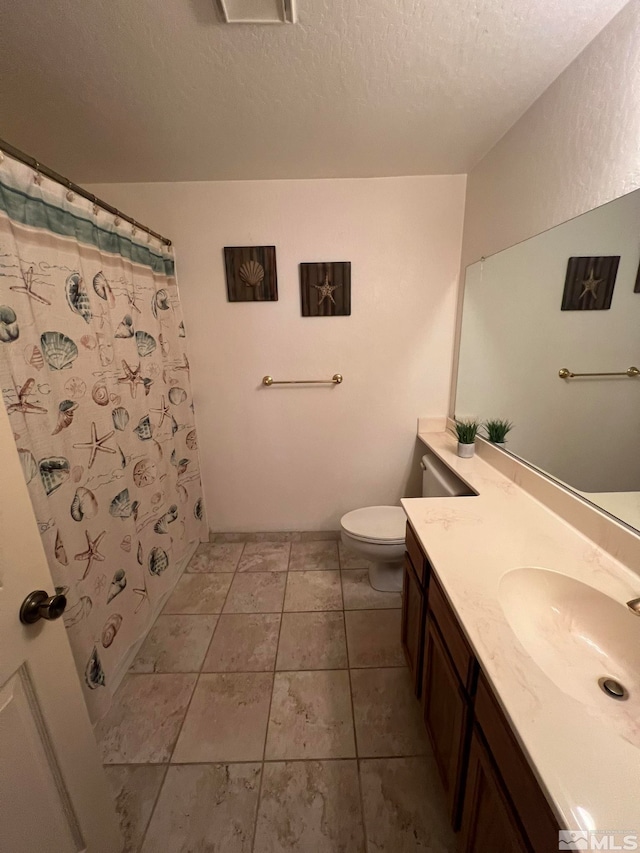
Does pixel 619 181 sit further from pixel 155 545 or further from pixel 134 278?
pixel 155 545

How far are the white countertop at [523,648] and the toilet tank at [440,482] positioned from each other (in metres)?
0.13

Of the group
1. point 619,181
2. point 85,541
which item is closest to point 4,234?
point 85,541

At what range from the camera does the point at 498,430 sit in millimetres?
1521

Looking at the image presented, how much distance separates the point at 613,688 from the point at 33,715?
3.98 feet

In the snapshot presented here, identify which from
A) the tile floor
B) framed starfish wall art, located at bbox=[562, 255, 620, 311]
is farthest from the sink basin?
framed starfish wall art, located at bbox=[562, 255, 620, 311]

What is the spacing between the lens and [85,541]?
1148mm

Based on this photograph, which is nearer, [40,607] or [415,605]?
[40,607]

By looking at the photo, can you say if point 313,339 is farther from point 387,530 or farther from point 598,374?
point 598,374

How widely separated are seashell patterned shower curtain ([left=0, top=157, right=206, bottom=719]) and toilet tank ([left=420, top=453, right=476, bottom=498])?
146cm

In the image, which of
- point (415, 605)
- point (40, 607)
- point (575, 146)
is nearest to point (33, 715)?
point (40, 607)

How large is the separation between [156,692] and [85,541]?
746 mm

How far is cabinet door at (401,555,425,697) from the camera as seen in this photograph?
1.10 metres

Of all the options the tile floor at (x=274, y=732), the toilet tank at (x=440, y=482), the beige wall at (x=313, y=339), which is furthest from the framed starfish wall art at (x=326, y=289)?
the tile floor at (x=274, y=732)

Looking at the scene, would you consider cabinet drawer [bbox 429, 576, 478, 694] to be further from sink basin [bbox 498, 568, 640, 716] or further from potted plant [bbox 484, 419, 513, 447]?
potted plant [bbox 484, 419, 513, 447]
